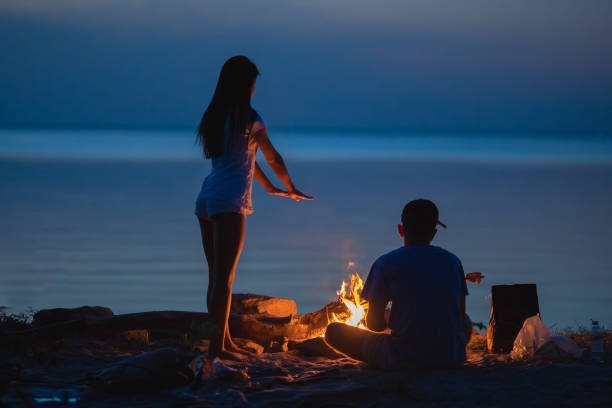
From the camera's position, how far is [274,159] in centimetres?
505

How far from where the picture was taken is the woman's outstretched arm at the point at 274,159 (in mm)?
4949

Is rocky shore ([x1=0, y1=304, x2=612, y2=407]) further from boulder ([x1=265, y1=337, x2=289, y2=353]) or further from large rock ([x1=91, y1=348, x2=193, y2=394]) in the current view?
boulder ([x1=265, y1=337, x2=289, y2=353])

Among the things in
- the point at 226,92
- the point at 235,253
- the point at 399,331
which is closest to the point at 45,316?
the point at 235,253

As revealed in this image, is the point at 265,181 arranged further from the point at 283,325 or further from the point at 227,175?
the point at 283,325

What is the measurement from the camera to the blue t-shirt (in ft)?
13.9

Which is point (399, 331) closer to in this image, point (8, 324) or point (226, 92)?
point (226, 92)

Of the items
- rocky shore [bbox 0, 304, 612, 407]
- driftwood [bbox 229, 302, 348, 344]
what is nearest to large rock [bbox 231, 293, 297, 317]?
driftwood [bbox 229, 302, 348, 344]

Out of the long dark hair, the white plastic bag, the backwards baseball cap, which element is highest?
the long dark hair

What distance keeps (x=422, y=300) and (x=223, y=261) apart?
1503mm

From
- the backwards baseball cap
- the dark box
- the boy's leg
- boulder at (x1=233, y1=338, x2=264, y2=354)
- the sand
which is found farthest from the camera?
boulder at (x1=233, y1=338, x2=264, y2=354)

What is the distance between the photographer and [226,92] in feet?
16.1

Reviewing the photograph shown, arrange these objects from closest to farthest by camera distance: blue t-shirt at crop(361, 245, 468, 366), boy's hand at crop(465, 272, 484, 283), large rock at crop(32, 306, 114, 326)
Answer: blue t-shirt at crop(361, 245, 468, 366), boy's hand at crop(465, 272, 484, 283), large rock at crop(32, 306, 114, 326)

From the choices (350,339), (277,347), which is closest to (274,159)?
(350,339)

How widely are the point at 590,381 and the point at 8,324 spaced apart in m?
4.90
